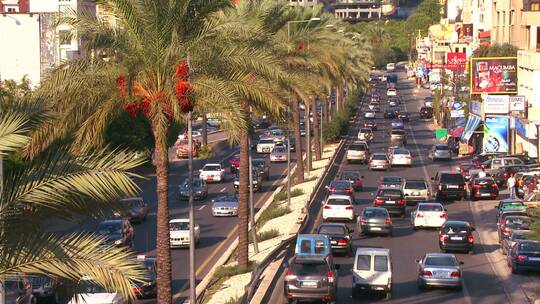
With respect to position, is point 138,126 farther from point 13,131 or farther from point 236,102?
point 13,131

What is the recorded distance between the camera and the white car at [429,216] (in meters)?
46.4

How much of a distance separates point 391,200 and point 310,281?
2253cm

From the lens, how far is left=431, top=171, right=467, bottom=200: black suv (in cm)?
5756

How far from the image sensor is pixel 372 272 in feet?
103

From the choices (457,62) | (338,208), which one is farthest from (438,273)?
(457,62)

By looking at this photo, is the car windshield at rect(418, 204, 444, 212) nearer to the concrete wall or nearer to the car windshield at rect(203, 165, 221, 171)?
the car windshield at rect(203, 165, 221, 171)

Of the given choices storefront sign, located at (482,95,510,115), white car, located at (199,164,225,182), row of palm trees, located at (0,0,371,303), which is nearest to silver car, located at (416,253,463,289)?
row of palm trees, located at (0,0,371,303)

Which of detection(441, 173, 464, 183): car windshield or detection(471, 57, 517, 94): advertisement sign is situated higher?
detection(471, 57, 517, 94): advertisement sign

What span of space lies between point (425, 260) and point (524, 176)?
86.8 feet

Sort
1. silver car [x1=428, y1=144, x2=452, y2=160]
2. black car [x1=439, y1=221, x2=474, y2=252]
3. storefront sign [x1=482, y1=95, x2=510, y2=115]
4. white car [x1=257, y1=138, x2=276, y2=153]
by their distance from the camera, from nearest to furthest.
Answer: black car [x1=439, y1=221, x2=474, y2=252] < silver car [x1=428, y1=144, x2=452, y2=160] < storefront sign [x1=482, y1=95, x2=510, y2=115] < white car [x1=257, y1=138, x2=276, y2=153]

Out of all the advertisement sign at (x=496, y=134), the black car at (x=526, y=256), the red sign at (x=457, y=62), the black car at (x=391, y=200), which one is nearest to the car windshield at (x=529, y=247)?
the black car at (x=526, y=256)

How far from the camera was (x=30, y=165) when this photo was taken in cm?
1283

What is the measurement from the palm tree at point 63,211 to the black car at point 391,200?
39345 millimetres

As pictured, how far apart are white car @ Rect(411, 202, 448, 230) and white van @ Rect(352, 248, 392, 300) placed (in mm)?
14952
